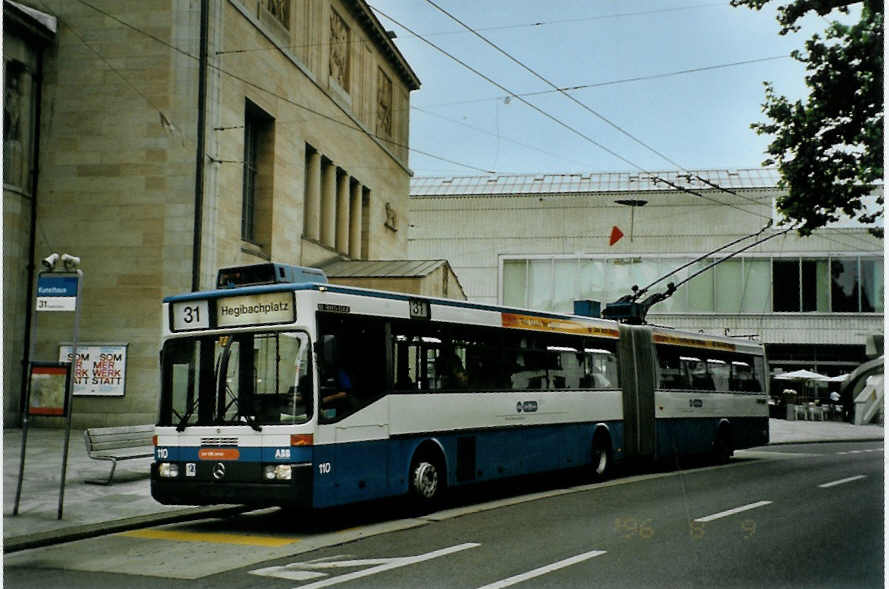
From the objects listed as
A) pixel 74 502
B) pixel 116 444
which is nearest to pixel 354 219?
pixel 116 444

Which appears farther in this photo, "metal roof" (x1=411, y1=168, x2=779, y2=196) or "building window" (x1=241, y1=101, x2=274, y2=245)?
"metal roof" (x1=411, y1=168, x2=779, y2=196)

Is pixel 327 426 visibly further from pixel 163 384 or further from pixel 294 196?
pixel 294 196

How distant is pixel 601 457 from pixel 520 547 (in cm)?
834

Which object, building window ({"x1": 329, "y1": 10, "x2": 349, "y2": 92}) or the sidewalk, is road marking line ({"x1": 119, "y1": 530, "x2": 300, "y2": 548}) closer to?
the sidewalk

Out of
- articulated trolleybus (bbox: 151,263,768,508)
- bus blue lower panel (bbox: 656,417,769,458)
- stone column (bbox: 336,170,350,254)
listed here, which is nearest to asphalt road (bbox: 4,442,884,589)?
articulated trolleybus (bbox: 151,263,768,508)

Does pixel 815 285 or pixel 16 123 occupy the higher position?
pixel 16 123

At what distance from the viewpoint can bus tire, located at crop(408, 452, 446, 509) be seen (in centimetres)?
1281

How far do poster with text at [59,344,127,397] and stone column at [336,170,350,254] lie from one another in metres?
13.9

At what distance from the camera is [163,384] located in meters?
11.9

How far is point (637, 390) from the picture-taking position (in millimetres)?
19172

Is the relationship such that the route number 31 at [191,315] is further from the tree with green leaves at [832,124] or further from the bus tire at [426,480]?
the tree with green leaves at [832,124]

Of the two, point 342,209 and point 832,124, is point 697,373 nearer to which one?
point 832,124

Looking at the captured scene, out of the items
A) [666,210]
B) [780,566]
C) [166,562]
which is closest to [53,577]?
[166,562]

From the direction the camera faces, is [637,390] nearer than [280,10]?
Yes
